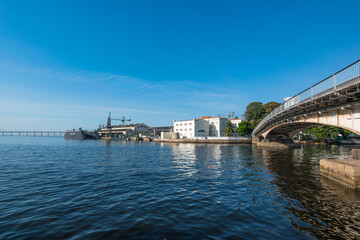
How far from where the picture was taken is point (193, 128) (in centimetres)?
10556

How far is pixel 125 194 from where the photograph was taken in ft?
35.9

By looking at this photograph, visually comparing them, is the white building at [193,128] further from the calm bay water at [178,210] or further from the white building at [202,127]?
the calm bay water at [178,210]

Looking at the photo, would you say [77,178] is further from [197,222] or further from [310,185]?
[310,185]

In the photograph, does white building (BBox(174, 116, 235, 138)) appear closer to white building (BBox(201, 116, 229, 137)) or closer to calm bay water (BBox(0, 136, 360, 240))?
white building (BBox(201, 116, 229, 137))

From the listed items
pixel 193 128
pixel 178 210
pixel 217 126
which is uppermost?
pixel 217 126

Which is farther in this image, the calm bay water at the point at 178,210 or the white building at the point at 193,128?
the white building at the point at 193,128

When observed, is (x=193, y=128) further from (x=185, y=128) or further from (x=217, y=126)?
(x=217, y=126)

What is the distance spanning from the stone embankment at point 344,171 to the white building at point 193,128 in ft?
293

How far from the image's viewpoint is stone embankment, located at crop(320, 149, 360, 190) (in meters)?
11.8

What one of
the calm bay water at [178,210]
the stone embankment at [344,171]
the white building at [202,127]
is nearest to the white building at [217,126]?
the white building at [202,127]

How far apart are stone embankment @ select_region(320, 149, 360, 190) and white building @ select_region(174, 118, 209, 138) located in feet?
293

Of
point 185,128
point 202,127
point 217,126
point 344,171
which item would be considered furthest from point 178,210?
point 217,126

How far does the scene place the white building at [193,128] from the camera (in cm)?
10588

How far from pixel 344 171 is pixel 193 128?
305 feet
